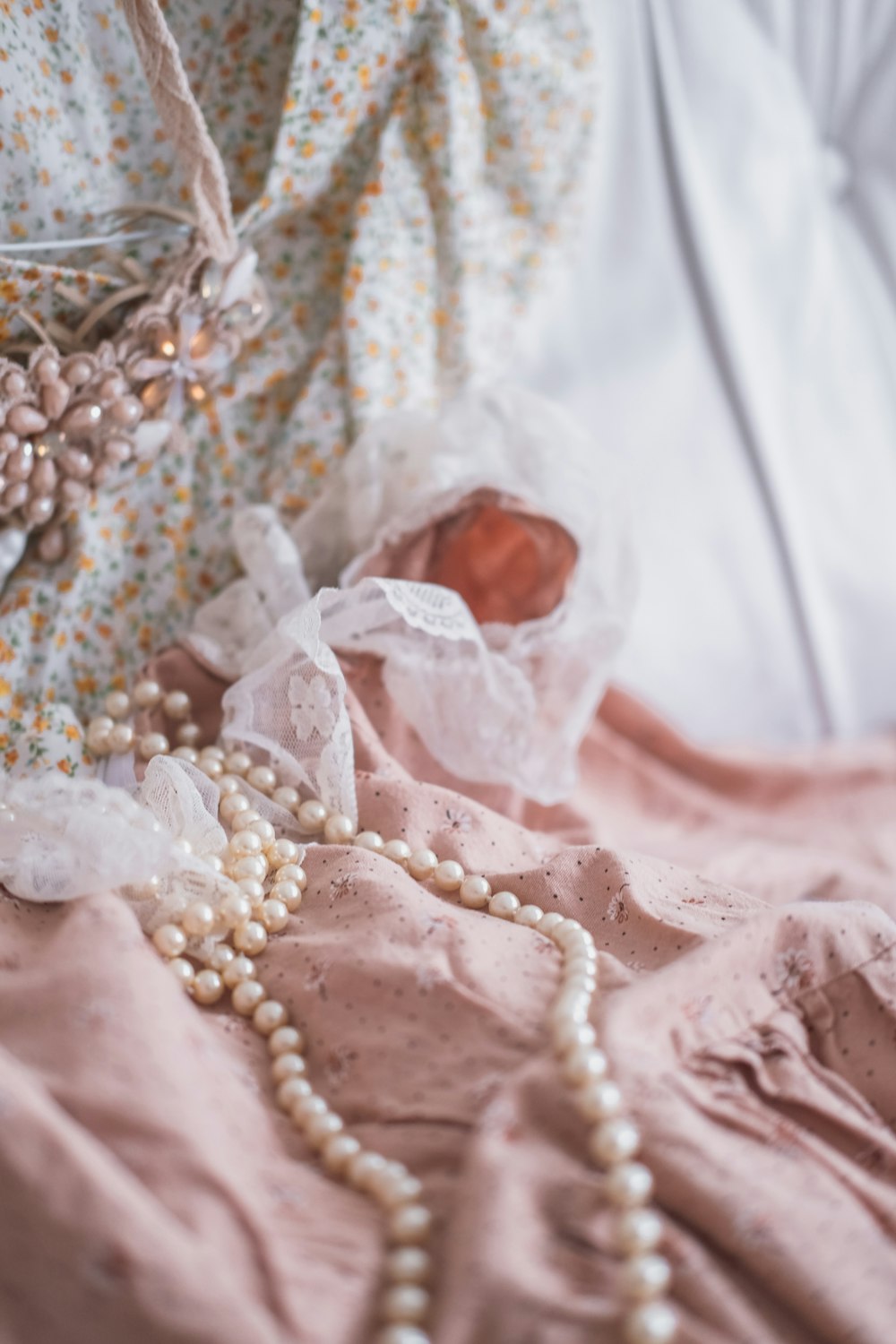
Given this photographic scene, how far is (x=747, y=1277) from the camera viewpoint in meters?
0.39

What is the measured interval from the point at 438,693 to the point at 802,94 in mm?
704

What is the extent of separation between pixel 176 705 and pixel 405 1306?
38 centimetres

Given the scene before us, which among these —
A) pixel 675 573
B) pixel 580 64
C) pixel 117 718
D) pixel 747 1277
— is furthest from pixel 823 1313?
pixel 580 64

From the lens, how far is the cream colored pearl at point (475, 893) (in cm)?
54

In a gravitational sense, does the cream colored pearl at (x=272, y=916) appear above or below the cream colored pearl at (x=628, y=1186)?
below

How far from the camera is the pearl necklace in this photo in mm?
378

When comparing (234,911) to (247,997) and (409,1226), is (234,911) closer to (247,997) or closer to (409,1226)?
(247,997)

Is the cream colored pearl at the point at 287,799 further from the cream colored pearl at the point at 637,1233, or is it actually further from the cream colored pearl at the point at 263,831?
the cream colored pearl at the point at 637,1233

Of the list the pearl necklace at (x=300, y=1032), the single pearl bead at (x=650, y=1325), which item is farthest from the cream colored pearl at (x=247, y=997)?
the single pearl bead at (x=650, y=1325)

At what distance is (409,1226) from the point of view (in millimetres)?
392

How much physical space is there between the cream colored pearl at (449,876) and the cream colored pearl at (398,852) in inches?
0.7

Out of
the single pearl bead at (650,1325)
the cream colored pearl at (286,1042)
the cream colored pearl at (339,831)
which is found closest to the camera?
the single pearl bead at (650,1325)

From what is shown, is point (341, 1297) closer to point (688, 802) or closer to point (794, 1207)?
point (794, 1207)

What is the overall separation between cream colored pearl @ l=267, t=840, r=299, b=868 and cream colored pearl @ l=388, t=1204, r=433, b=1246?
191 mm
